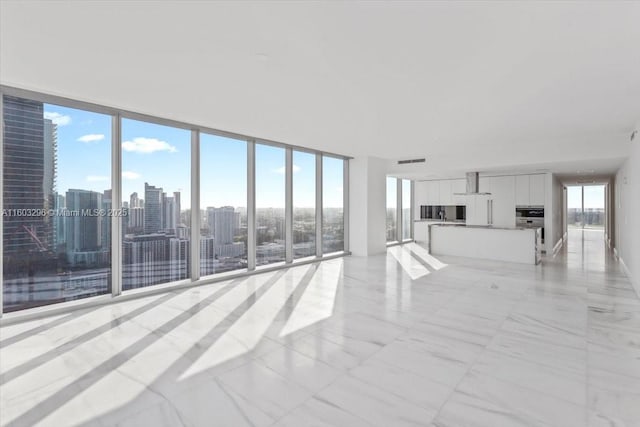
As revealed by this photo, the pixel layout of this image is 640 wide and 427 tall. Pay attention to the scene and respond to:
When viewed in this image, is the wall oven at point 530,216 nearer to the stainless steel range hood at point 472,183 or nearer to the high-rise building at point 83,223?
the stainless steel range hood at point 472,183

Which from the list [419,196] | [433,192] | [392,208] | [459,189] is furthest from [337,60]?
[419,196]

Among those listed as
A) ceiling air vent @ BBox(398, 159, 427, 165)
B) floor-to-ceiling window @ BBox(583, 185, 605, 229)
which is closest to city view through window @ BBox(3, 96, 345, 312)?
ceiling air vent @ BBox(398, 159, 427, 165)

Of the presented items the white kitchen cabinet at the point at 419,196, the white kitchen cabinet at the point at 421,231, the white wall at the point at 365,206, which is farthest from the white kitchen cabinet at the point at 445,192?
the white wall at the point at 365,206

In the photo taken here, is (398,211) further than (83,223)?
Yes

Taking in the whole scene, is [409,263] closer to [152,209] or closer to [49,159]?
[152,209]

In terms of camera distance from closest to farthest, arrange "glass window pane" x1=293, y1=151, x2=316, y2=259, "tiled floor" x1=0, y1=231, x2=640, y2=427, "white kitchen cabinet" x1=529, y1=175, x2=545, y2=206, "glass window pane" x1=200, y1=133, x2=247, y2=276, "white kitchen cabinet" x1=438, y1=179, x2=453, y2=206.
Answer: "tiled floor" x1=0, y1=231, x2=640, y2=427 < "glass window pane" x1=200, y1=133, x2=247, y2=276 < "glass window pane" x1=293, y1=151, x2=316, y2=259 < "white kitchen cabinet" x1=529, y1=175, x2=545, y2=206 < "white kitchen cabinet" x1=438, y1=179, x2=453, y2=206

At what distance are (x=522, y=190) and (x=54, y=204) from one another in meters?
10.4

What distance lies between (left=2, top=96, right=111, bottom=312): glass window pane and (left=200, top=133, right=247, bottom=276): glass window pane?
55.9 inches

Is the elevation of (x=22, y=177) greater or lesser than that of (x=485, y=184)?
lesser

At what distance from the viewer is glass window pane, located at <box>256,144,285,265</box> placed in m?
6.39

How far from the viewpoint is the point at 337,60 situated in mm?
3000

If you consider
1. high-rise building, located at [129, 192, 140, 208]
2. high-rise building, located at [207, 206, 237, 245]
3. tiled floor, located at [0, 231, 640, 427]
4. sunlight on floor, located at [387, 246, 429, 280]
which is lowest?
tiled floor, located at [0, 231, 640, 427]

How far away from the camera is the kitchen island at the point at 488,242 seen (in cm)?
745

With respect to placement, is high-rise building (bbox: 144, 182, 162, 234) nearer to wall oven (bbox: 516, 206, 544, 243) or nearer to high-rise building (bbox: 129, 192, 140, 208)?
high-rise building (bbox: 129, 192, 140, 208)
